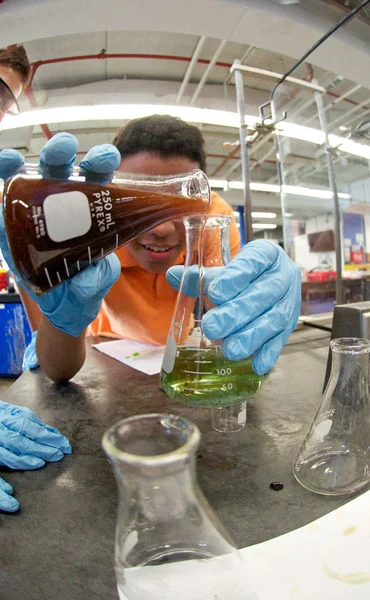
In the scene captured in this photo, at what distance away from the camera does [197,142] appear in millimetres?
1250

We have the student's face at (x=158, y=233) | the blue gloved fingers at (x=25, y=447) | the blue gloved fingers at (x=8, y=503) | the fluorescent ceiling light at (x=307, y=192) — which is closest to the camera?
the blue gloved fingers at (x=8, y=503)

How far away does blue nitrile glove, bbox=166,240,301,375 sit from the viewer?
530 mm

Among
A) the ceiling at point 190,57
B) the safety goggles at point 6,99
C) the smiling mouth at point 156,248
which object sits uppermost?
the ceiling at point 190,57

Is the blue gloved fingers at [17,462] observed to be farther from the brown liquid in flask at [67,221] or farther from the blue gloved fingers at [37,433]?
the brown liquid in flask at [67,221]

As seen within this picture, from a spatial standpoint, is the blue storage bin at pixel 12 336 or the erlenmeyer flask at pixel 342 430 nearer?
the erlenmeyer flask at pixel 342 430

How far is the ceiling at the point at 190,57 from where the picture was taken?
1712 mm

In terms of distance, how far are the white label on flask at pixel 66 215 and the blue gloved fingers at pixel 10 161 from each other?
0.18m

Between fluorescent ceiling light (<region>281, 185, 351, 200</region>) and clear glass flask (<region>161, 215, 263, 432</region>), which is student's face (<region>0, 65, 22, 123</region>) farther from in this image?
fluorescent ceiling light (<region>281, 185, 351, 200</region>)

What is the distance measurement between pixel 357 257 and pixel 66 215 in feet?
16.3

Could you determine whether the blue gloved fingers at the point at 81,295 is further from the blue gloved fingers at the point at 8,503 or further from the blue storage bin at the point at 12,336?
the blue storage bin at the point at 12,336

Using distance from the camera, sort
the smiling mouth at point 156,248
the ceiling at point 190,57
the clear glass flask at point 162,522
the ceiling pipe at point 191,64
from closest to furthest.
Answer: the clear glass flask at point 162,522, the smiling mouth at point 156,248, the ceiling at point 190,57, the ceiling pipe at point 191,64

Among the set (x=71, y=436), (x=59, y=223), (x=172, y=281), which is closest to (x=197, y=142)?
(x=172, y=281)

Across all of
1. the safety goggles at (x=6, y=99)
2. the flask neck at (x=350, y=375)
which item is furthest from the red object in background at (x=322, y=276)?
the flask neck at (x=350, y=375)

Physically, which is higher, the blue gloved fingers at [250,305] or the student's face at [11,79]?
the student's face at [11,79]
